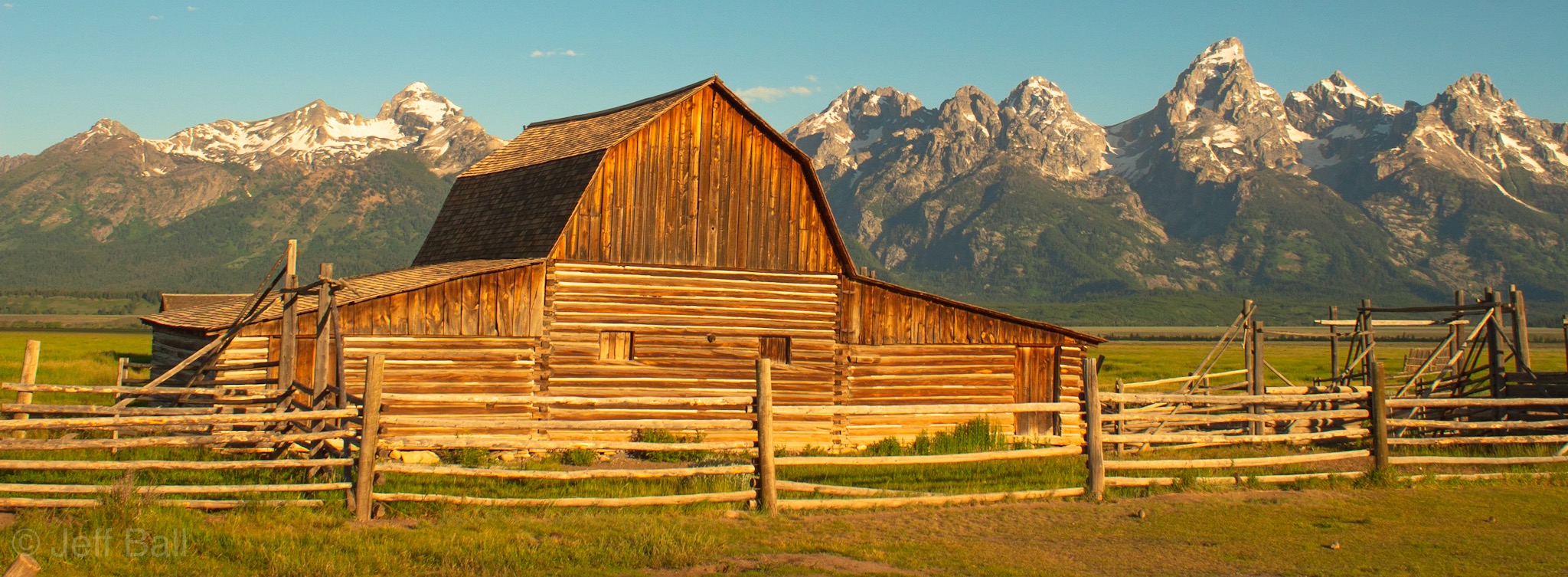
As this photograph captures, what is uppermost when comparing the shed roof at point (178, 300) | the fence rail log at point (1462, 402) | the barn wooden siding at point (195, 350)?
the shed roof at point (178, 300)

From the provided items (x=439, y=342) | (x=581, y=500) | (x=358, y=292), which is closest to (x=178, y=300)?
(x=358, y=292)

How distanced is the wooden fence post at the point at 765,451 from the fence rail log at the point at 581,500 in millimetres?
185

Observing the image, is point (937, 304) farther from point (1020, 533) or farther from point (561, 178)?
point (1020, 533)

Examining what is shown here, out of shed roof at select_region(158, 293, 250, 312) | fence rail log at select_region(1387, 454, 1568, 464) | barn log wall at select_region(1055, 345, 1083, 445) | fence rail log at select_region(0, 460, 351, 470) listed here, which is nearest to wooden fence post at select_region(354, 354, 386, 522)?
fence rail log at select_region(0, 460, 351, 470)

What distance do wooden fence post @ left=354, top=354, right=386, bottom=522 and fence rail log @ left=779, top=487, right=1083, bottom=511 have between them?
4452 mm

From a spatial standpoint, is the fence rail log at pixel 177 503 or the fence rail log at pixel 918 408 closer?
the fence rail log at pixel 177 503

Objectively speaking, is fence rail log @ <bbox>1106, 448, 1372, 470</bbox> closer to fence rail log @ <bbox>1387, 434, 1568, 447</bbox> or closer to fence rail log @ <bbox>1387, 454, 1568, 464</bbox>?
fence rail log @ <bbox>1387, 454, 1568, 464</bbox>

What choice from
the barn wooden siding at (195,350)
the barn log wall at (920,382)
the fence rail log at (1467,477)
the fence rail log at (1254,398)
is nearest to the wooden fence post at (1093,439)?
the fence rail log at (1254,398)

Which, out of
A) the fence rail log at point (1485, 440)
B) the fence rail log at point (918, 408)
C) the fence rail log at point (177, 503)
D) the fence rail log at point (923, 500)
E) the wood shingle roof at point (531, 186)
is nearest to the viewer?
the fence rail log at point (177, 503)

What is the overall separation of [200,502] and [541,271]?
9.37 meters

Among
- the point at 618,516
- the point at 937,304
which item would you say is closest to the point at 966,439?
the point at 937,304

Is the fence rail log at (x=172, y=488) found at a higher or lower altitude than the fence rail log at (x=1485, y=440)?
lower

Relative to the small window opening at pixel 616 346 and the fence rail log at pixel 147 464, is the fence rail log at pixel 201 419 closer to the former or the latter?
the fence rail log at pixel 147 464

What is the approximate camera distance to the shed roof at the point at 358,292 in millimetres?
18547
